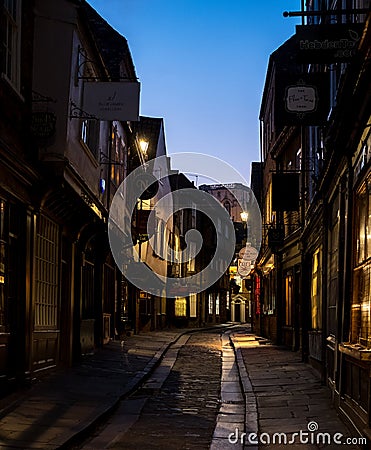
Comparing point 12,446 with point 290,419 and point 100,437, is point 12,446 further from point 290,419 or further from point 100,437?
point 290,419

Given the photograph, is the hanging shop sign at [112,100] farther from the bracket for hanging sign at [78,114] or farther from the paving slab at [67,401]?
the paving slab at [67,401]

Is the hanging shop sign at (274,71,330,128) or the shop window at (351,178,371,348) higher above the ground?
the hanging shop sign at (274,71,330,128)

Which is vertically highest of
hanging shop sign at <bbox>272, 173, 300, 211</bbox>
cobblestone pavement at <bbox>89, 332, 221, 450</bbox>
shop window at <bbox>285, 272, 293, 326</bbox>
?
hanging shop sign at <bbox>272, 173, 300, 211</bbox>

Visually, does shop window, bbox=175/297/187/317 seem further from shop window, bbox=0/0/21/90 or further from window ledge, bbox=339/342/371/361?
window ledge, bbox=339/342/371/361

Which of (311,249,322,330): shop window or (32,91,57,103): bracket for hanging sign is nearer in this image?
(32,91,57,103): bracket for hanging sign

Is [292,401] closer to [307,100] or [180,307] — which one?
[307,100]

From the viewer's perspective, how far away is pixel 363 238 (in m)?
9.83

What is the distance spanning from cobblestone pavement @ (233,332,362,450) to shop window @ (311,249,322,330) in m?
1.11

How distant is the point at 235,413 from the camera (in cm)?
1238

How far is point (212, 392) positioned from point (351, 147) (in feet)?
20.7

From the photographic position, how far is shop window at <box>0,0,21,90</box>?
12.0m

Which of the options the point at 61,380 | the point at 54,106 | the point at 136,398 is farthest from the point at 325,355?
the point at 54,106

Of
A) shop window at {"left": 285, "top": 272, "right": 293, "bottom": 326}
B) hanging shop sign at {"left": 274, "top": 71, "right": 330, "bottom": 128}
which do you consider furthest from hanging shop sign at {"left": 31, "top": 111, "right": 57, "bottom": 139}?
shop window at {"left": 285, "top": 272, "right": 293, "bottom": 326}

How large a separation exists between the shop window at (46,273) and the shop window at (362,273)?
21.3 feet
